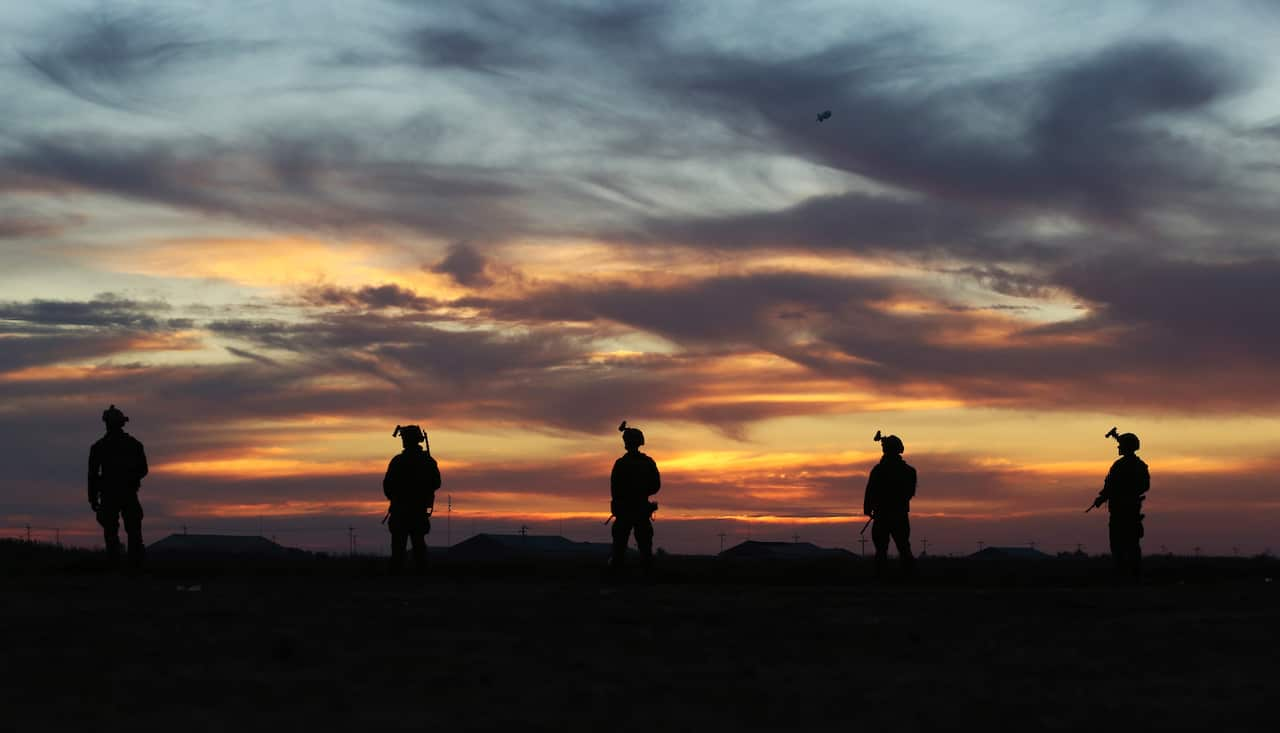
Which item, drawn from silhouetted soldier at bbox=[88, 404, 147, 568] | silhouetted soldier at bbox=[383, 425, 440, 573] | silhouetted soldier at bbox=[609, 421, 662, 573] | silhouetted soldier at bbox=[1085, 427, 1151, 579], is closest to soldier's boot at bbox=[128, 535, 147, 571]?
silhouetted soldier at bbox=[88, 404, 147, 568]

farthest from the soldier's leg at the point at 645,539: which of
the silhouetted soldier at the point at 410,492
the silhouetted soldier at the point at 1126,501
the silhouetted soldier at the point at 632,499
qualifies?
the silhouetted soldier at the point at 1126,501

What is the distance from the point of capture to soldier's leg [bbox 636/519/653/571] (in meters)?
27.5

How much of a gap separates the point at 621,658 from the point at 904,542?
14.9 meters

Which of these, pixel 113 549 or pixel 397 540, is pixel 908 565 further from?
pixel 113 549

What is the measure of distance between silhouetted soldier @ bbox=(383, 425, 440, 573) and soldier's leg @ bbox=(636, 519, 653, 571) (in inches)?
144

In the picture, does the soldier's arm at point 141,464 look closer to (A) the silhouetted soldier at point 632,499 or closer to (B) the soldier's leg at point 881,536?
(A) the silhouetted soldier at point 632,499

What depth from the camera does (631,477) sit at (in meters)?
28.1

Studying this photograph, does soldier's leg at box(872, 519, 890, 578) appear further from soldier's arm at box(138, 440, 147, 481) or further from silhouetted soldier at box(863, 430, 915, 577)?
soldier's arm at box(138, 440, 147, 481)

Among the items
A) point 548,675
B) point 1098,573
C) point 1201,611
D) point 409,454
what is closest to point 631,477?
point 409,454

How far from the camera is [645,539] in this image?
27.9 metres

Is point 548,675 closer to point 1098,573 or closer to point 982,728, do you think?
point 982,728

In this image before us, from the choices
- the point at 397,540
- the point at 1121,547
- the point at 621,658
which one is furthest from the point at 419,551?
the point at 621,658

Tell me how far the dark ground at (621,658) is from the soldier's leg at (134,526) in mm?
4377

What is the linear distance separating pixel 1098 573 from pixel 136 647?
21.4 m
